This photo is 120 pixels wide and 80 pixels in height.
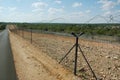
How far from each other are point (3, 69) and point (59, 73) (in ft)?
11.8

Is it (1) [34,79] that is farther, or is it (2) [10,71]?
(2) [10,71]

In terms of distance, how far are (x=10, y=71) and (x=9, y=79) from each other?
6.10 feet

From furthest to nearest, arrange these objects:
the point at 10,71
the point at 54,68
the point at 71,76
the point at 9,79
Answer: the point at 54,68 → the point at 10,71 → the point at 71,76 → the point at 9,79

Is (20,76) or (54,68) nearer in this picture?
(20,76)

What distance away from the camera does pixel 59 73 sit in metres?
12.9

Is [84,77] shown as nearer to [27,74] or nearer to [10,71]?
[27,74]

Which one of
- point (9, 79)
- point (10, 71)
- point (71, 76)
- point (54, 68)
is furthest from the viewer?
point (54, 68)

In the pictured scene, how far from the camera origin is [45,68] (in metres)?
14.3

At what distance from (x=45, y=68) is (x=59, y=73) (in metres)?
1.69

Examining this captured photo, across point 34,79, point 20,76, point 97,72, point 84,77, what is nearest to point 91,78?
point 84,77

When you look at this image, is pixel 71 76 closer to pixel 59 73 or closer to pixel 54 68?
pixel 59 73

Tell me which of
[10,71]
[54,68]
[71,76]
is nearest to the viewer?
[71,76]

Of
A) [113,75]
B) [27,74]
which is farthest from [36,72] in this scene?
[113,75]

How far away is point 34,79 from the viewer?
11609mm
